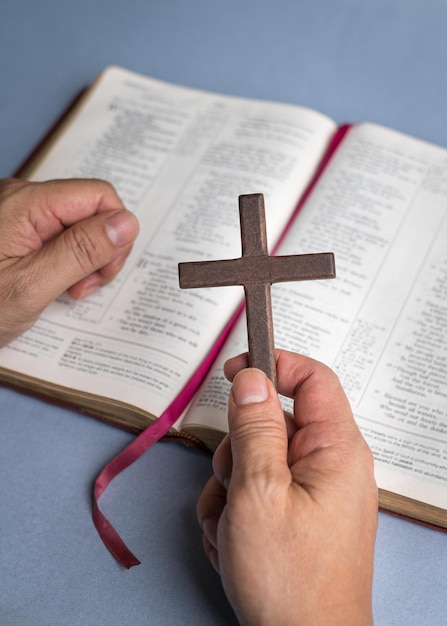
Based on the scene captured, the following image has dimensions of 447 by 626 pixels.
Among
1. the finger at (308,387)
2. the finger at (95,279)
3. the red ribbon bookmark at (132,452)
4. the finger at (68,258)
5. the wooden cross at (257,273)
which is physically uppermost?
the wooden cross at (257,273)

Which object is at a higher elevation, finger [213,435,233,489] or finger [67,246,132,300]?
finger [67,246,132,300]

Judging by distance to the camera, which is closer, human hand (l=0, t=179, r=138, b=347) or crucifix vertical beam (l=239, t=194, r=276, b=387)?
crucifix vertical beam (l=239, t=194, r=276, b=387)

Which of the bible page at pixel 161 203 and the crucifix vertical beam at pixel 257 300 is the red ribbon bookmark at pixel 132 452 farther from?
the crucifix vertical beam at pixel 257 300

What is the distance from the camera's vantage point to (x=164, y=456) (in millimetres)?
1011

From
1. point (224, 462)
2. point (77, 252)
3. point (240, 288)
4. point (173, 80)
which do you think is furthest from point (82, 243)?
point (173, 80)

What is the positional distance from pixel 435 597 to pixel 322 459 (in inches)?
10.8

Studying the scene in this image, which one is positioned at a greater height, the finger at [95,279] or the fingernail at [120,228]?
the fingernail at [120,228]

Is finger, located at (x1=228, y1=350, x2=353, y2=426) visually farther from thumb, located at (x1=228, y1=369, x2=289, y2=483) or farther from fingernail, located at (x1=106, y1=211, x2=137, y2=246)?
fingernail, located at (x1=106, y1=211, x2=137, y2=246)

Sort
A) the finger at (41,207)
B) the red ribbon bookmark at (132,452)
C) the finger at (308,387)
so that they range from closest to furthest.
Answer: the finger at (308,387) → the red ribbon bookmark at (132,452) → the finger at (41,207)

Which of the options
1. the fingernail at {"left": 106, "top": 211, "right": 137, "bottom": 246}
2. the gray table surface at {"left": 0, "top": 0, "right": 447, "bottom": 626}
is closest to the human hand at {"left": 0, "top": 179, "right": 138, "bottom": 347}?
the fingernail at {"left": 106, "top": 211, "right": 137, "bottom": 246}

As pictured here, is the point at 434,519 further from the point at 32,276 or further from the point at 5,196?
the point at 5,196

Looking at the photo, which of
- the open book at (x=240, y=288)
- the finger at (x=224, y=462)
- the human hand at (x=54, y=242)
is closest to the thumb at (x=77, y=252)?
the human hand at (x=54, y=242)

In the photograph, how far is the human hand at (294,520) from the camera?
0.70 m

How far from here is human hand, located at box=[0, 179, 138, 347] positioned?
0.99 meters
